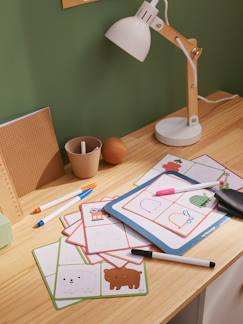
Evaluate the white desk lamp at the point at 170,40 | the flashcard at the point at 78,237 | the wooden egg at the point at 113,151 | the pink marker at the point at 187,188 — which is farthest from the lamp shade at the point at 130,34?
the flashcard at the point at 78,237

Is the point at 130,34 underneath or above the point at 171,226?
above

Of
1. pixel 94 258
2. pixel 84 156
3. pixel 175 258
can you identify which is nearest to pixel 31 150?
pixel 84 156

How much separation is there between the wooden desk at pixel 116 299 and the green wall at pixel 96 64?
0.17 m

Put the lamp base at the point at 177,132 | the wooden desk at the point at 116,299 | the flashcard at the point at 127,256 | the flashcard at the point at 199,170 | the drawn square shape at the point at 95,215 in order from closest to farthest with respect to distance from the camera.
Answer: the wooden desk at the point at 116,299
the flashcard at the point at 127,256
the drawn square shape at the point at 95,215
the flashcard at the point at 199,170
the lamp base at the point at 177,132

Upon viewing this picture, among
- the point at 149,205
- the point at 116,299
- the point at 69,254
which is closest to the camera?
the point at 116,299

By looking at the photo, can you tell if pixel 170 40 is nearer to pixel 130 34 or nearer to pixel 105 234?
pixel 130 34

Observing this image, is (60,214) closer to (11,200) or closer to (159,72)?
(11,200)

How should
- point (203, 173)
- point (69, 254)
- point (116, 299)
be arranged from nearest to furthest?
point (116, 299) < point (69, 254) < point (203, 173)

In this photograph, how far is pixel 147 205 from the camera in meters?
1.03

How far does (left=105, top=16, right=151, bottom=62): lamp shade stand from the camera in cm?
107

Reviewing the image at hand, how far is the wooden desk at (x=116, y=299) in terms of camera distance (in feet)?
2.57

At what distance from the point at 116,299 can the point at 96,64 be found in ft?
2.09

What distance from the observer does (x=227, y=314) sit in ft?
3.55

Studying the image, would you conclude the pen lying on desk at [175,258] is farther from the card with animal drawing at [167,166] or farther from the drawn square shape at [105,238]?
the card with animal drawing at [167,166]
